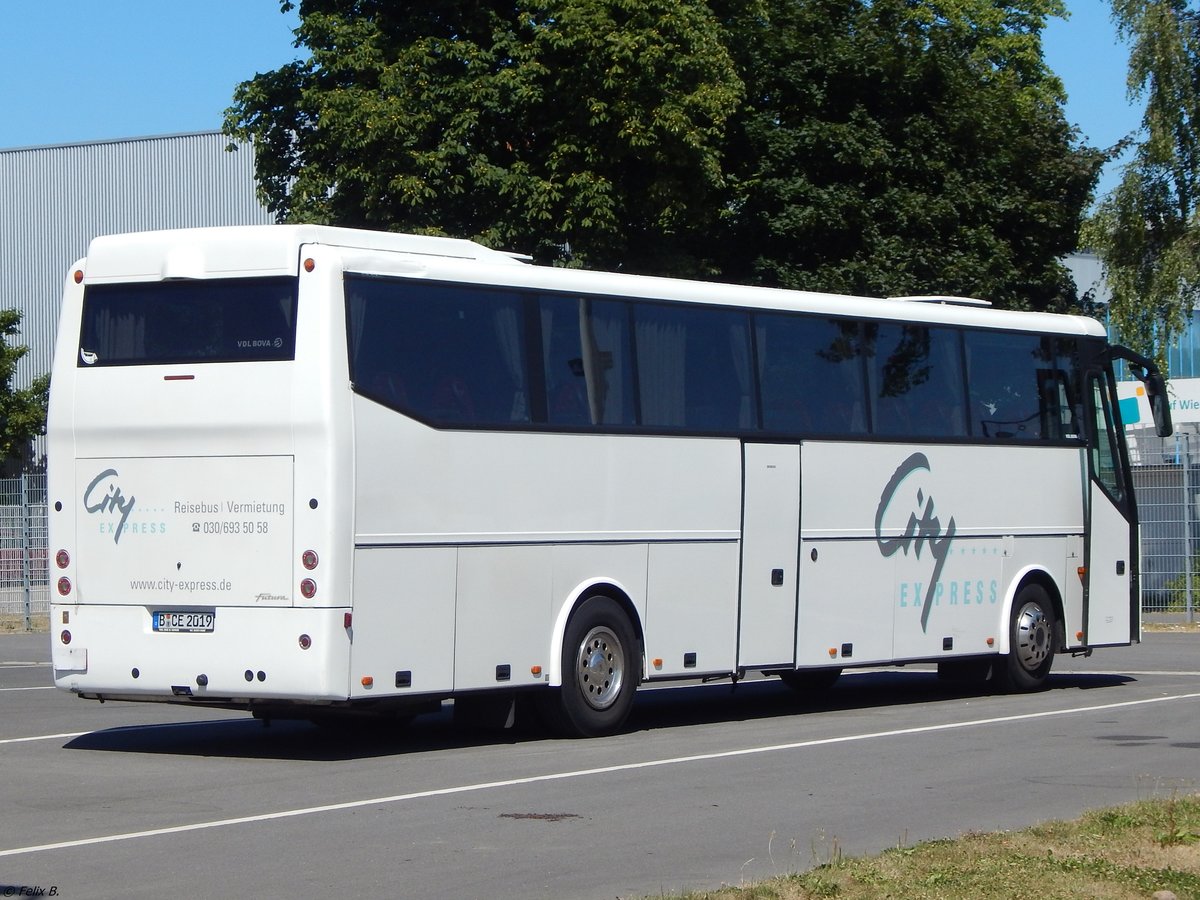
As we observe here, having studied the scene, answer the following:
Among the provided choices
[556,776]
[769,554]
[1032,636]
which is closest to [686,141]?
[1032,636]

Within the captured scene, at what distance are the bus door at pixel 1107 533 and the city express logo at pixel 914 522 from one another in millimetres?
2254

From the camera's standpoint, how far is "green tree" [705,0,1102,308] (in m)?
35.2

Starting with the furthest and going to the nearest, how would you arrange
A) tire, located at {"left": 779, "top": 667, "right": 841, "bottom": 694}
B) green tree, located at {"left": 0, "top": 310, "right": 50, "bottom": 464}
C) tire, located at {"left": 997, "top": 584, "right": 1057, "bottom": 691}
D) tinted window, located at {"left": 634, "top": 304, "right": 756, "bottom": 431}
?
green tree, located at {"left": 0, "top": 310, "right": 50, "bottom": 464} < tire, located at {"left": 779, "top": 667, "right": 841, "bottom": 694} < tire, located at {"left": 997, "top": 584, "right": 1057, "bottom": 691} < tinted window, located at {"left": 634, "top": 304, "right": 756, "bottom": 431}

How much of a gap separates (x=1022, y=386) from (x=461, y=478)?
736cm

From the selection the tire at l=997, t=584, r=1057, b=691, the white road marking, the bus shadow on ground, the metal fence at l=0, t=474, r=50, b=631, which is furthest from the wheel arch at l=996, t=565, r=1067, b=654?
the metal fence at l=0, t=474, r=50, b=631

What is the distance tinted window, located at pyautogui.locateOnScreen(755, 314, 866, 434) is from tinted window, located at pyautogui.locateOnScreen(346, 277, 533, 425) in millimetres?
2864

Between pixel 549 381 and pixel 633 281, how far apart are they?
4.28ft

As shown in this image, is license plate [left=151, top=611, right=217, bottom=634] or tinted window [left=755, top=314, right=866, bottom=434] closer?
license plate [left=151, top=611, right=217, bottom=634]

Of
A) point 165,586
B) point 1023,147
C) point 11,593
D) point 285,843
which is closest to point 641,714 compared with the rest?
point 165,586

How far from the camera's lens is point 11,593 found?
101ft

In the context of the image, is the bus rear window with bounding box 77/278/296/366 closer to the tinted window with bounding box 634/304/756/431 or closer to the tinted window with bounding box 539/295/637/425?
the tinted window with bounding box 539/295/637/425

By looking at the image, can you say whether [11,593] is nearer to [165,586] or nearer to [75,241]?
[165,586]

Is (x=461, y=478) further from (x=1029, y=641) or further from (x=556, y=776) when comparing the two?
(x=1029, y=641)

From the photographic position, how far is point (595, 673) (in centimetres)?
1430
